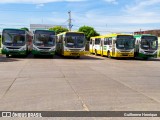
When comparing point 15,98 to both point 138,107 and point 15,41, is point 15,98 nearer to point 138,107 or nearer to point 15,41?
point 138,107

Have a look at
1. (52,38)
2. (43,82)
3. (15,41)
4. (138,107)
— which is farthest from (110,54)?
(138,107)

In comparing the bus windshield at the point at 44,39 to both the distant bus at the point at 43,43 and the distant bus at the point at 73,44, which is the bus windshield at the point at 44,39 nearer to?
the distant bus at the point at 43,43

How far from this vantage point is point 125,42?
1515 inches

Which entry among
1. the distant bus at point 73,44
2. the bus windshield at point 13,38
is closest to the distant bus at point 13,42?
the bus windshield at point 13,38

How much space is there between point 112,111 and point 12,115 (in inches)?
95.8

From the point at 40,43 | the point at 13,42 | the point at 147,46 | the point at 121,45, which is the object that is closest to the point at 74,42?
the point at 40,43

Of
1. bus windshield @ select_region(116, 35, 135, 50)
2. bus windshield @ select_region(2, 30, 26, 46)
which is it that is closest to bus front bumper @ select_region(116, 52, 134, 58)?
bus windshield @ select_region(116, 35, 135, 50)

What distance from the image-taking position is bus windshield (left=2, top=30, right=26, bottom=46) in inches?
1433

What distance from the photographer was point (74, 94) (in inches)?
476

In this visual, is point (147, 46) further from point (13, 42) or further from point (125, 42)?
point (13, 42)

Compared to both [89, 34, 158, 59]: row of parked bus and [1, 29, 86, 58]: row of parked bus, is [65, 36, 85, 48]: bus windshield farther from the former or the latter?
[89, 34, 158, 59]: row of parked bus

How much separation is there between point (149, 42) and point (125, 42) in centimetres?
270

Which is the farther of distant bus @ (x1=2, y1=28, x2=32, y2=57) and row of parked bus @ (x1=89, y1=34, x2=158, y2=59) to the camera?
row of parked bus @ (x1=89, y1=34, x2=158, y2=59)

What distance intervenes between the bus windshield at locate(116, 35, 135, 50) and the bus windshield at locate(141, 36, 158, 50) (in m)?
1.22
